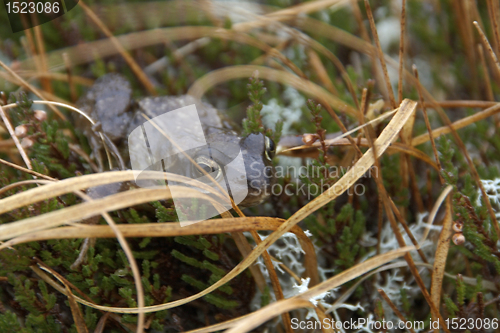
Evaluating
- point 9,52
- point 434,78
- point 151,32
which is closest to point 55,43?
point 9,52

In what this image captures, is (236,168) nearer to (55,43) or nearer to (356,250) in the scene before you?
(356,250)

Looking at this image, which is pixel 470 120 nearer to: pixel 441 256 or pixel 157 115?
pixel 441 256

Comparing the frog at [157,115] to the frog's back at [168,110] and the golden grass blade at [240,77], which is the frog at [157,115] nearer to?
the frog's back at [168,110]

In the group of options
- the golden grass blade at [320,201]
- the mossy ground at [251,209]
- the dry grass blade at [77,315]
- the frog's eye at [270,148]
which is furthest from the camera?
the frog's eye at [270,148]

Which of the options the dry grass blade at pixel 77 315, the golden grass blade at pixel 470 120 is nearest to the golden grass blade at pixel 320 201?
the dry grass blade at pixel 77 315

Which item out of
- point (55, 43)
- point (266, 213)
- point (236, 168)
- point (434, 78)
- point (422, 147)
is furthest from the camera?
point (55, 43)

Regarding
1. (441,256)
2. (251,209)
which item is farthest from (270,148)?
(441,256)

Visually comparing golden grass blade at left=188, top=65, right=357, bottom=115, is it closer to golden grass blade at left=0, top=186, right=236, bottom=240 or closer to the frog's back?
the frog's back

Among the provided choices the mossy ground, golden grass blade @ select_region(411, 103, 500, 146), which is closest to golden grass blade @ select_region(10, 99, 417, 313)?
the mossy ground

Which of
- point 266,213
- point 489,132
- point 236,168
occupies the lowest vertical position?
point 266,213
